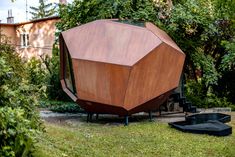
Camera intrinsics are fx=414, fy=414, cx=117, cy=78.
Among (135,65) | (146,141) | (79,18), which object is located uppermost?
(79,18)

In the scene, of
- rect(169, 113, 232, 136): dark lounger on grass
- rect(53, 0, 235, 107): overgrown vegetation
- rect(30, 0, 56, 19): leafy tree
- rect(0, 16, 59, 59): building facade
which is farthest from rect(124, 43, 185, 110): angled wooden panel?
rect(30, 0, 56, 19): leafy tree

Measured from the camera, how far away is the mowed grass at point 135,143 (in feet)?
24.3

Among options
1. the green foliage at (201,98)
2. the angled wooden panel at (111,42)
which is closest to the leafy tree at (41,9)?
the green foliage at (201,98)

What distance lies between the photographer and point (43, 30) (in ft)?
93.1

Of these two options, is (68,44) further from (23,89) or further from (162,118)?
(23,89)

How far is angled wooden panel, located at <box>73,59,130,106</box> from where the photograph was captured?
421 inches

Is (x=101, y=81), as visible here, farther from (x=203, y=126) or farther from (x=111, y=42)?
(x=203, y=126)

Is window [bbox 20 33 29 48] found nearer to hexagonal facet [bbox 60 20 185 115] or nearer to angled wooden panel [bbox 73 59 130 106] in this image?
hexagonal facet [bbox 60 20 185 115]

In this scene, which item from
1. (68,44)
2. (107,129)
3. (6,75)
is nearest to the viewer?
(6,75)

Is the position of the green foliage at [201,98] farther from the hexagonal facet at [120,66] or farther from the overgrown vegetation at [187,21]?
the hexagonal facet at [120,66]

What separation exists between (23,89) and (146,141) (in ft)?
12.0

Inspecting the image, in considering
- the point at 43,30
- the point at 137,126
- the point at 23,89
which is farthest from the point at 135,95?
the point at 43,30

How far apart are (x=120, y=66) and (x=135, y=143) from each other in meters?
2.68

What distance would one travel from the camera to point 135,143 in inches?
336
